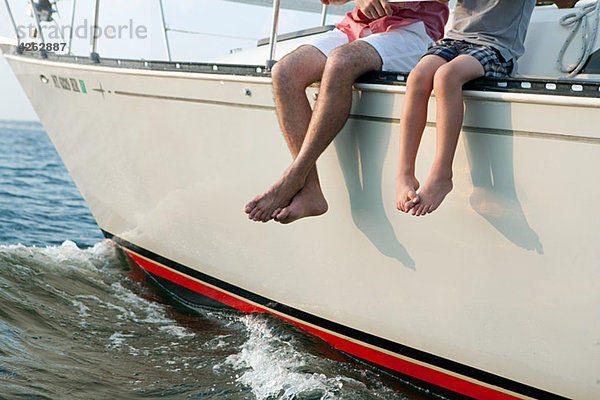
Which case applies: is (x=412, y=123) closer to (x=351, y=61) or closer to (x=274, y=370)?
(x=351, y=61)

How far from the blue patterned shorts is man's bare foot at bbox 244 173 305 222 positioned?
66cm

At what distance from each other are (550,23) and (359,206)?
3.73 feet

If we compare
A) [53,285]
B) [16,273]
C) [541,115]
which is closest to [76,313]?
[53,285]

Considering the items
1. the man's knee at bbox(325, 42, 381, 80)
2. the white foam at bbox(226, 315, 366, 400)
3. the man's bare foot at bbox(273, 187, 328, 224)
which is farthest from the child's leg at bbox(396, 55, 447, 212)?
the white foam at bbox(226, 315, 366, 400)

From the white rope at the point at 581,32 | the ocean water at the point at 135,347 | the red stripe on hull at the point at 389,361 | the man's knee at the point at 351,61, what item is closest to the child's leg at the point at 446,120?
the man's knee at the point at 351,61

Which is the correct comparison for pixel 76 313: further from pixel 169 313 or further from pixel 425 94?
pixel 425 94

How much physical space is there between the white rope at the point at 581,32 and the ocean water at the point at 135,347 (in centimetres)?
140

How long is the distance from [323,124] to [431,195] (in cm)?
49

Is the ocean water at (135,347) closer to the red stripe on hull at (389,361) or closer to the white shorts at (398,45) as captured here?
the red stripe on hull at (389,361)

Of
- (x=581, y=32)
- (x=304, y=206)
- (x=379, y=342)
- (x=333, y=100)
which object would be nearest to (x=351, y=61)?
(x=333, y=100)

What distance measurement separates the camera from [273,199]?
217 centimetres

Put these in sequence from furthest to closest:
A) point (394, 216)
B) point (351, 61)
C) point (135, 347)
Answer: point (135, 347) → point (394, 216) → point (351, 61)

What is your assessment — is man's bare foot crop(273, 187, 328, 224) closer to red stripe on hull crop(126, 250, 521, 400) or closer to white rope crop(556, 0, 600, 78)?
red stripe on hull crop(126, 250, 521, 400)

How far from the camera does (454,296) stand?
2150 millimetres
